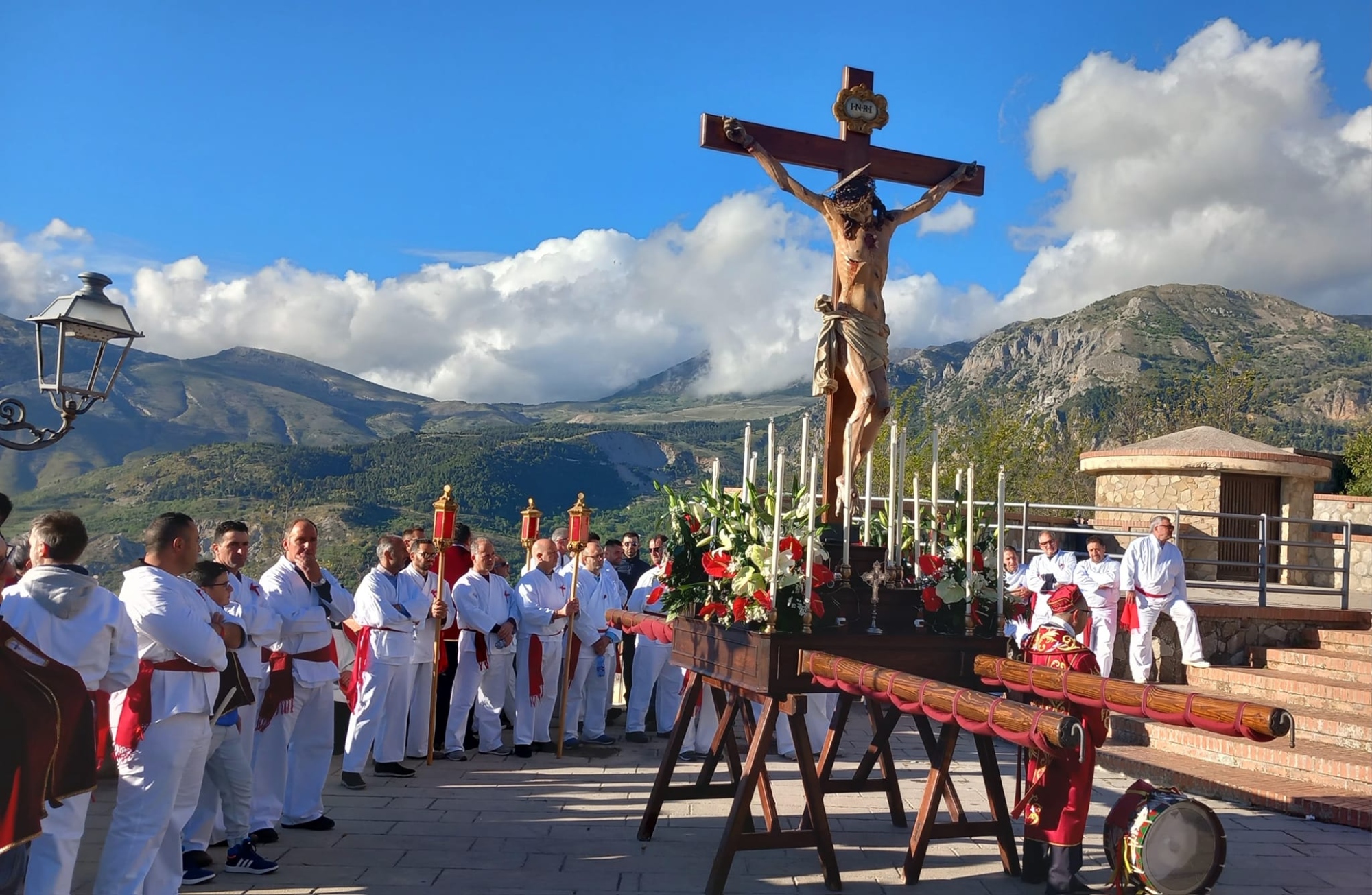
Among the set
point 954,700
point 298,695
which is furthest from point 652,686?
point 954,700

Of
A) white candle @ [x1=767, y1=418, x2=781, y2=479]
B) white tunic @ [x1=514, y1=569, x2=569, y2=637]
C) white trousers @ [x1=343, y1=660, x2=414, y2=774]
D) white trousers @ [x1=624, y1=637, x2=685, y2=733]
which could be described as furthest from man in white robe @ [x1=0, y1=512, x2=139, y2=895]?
white trousers @ [x1=624, y1=637, x2=685, y2=733]

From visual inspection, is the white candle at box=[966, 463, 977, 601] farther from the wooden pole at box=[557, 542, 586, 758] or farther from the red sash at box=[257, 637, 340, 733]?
the wooden pole at box=[557, 542, 586, 758]

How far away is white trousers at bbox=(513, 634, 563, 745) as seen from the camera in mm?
10023

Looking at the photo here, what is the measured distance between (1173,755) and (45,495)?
108782mm

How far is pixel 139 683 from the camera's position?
499 centimetres

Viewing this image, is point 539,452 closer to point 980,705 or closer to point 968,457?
point 968,457

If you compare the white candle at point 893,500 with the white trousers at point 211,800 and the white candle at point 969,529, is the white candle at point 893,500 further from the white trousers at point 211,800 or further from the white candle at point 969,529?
the white trousers at point 211,800

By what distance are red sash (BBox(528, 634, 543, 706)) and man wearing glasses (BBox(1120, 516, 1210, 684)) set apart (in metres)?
6.27

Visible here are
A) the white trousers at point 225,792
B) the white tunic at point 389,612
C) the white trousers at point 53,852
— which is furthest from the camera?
the white tunic at point 389,612

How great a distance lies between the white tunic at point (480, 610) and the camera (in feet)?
32.4

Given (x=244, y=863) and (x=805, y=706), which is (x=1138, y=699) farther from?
(x=244, y=863)

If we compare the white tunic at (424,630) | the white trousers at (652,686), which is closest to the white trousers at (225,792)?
the white tunic at (424,630)

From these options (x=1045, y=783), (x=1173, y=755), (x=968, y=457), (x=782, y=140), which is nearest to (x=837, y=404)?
(x=782, y=140)

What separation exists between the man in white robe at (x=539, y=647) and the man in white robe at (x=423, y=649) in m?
0.89
